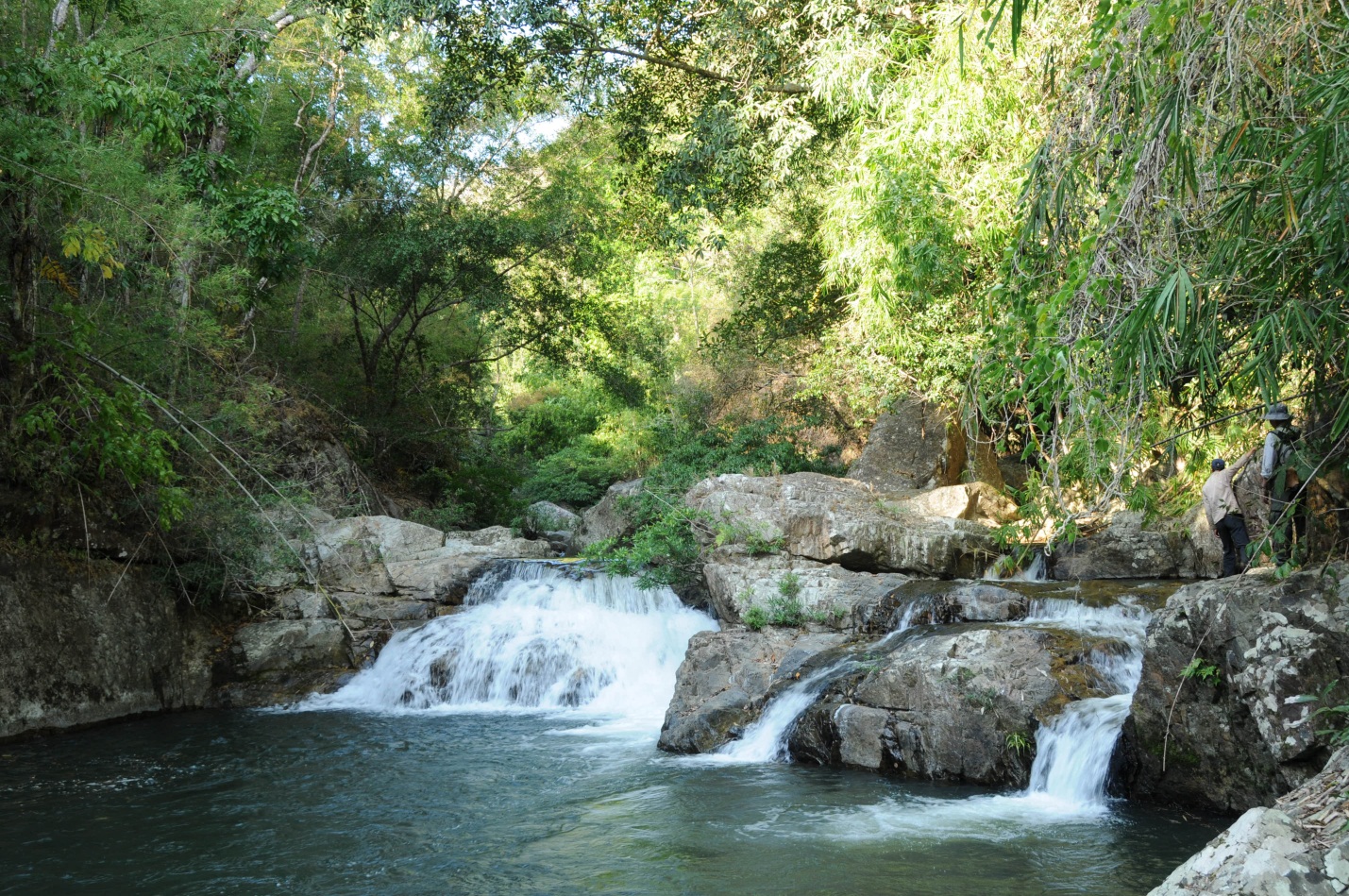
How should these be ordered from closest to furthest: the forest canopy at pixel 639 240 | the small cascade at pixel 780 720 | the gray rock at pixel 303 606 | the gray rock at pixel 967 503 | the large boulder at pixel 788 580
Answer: the forest canopy at pixel 639 240
the small cascade at pixel 780 720
the large boulder at pixel 788 580
the gray rock at pixel 303 606
the gray rock at pixel 967 503

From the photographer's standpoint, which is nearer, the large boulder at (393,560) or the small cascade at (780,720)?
the small cascade at (780,720)

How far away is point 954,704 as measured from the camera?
25.4 feet

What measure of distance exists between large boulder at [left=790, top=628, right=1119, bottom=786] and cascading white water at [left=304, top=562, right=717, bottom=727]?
3.08 metres

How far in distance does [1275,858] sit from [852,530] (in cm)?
879

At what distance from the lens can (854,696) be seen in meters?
8.34

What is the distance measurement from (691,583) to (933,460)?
18.3 ft

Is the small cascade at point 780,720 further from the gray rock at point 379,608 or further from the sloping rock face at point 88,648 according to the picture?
the sloping rock face at point 88,648

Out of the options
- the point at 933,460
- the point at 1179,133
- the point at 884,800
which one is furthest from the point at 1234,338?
the point at 933,460

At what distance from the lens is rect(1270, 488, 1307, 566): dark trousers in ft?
16.3

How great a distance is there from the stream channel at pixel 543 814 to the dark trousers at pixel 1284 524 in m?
1.58

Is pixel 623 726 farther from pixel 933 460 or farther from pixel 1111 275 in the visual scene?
pixel 933 460

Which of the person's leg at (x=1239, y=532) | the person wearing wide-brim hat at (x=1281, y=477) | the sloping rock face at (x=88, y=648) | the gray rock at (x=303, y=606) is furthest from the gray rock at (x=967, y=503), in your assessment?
the sloping rock face at (x=88, y=648)

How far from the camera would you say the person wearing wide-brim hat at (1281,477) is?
548 cm

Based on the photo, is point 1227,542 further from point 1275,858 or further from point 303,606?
point 303,606
